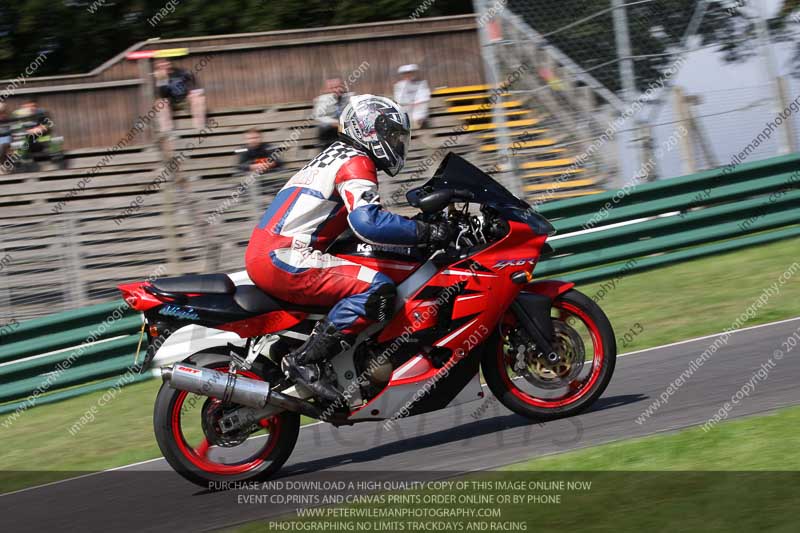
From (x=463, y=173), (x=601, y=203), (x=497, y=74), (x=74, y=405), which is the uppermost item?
(x=497, y=74)

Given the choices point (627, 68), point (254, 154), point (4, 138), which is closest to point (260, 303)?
point (627, 68)

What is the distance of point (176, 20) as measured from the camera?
26203mm

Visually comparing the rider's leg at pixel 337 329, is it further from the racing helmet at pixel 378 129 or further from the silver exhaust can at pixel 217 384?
the racing helmet at pixel 378 129

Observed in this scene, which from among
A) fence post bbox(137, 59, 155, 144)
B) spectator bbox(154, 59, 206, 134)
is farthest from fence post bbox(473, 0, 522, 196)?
fence post bbox(137, 59, 155, 144)

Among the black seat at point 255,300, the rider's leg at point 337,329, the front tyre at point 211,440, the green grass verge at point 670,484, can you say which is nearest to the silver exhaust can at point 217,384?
the front tyre at point 211,440

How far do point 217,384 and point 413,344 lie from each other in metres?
1.15

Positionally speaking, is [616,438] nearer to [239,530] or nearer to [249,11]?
[239,530]

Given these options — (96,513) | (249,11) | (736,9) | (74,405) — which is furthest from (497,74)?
(249,11)

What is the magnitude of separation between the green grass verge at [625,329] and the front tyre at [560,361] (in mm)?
2354

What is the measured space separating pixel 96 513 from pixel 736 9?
→ 9122mm

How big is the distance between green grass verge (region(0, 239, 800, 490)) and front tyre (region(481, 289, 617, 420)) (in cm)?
235

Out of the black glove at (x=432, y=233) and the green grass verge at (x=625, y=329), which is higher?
the black glove at (x=432, y=233)

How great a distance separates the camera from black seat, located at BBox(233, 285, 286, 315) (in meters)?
5.91

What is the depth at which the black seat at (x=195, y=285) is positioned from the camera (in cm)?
586
